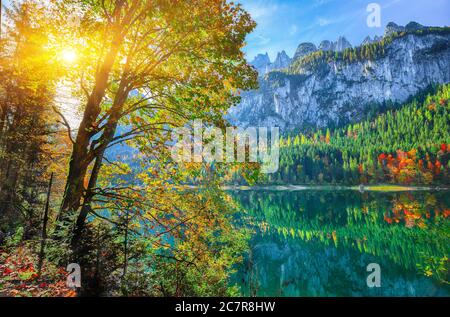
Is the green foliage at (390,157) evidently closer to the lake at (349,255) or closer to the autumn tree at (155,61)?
the lake at (349,255)

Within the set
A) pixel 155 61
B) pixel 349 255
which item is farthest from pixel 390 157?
pixel 155 61

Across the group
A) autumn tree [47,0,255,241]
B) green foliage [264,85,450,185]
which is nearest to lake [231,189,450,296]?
autumn tree [47,0,255,241]

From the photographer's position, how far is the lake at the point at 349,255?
806 inches

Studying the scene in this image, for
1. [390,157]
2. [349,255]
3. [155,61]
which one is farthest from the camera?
[390,157]

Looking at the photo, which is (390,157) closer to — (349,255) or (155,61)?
(349,255)

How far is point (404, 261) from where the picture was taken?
27.3m

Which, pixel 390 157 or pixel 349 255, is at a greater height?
pixel 390 157

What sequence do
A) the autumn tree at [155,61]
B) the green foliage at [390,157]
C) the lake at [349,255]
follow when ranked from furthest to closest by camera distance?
the green foliage at [390,157], the lake at [349,255], the autumn tree at [155,61]

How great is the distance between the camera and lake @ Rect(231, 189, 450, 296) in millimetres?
20469

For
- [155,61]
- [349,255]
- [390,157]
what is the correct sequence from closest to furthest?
[155,61] < [349,255] < [390,157]

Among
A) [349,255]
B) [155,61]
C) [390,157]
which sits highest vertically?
[390,157]

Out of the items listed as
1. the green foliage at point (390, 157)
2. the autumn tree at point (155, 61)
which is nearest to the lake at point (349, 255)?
the autumn tree at point (155, 61)

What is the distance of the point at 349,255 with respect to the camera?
99.0 ft
